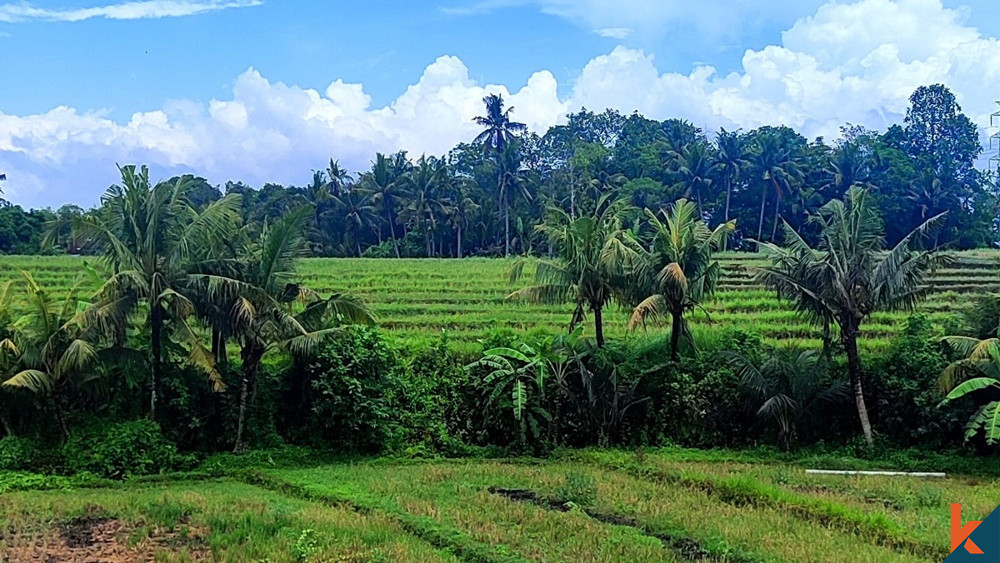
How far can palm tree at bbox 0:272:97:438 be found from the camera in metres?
14.2

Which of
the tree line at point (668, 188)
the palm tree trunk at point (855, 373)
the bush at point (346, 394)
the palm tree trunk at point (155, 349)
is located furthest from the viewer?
the tree line at point (668, 188)

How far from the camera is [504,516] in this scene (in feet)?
37.0

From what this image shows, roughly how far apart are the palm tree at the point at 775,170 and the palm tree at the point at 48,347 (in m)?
35.8

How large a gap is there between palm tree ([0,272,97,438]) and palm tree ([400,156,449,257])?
31.5m

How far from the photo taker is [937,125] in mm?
51219

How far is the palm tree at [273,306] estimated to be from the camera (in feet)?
50.0

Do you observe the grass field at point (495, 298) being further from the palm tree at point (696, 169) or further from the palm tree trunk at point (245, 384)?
the palm tree at point (696, 169)

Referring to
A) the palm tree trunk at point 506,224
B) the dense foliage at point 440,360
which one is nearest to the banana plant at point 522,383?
the dense foliage at point 440,360

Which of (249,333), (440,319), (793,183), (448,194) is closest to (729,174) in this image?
(793,183)

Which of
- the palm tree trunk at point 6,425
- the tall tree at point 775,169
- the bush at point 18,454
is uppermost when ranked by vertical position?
the tall tree at point 775,169

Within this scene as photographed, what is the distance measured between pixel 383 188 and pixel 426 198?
10.2ft

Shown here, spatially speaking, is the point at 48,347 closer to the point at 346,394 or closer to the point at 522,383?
the point at 346,394

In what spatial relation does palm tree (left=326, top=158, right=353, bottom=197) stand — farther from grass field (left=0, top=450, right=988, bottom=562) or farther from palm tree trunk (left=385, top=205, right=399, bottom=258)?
grass field (left=0, top=450, right=988, bottom=562)

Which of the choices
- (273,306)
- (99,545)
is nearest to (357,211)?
(273,306)
